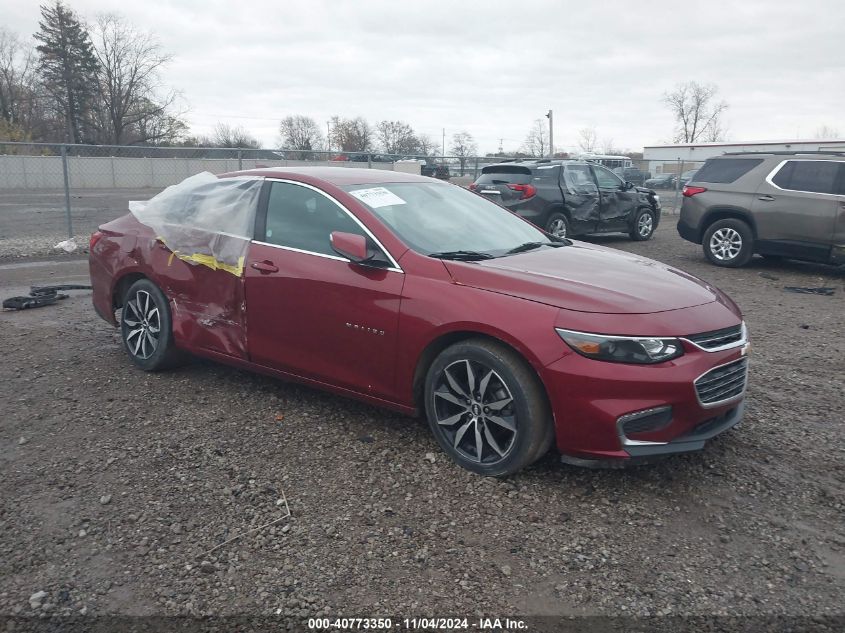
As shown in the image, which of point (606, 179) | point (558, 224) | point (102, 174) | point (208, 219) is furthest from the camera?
point (102, 174)

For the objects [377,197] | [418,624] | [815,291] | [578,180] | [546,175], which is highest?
[546,175]

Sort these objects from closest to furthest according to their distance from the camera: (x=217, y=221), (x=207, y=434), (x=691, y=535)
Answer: (x=691, y=535)
(x=207, y=434)
(x=217, y=221)

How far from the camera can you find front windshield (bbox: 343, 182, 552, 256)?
4.19 metres

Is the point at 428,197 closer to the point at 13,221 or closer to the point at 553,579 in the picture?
the point at 553,579

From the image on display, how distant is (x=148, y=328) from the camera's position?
525 cm

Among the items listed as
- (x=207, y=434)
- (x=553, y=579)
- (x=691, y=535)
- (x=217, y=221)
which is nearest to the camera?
(x=553, y=579)

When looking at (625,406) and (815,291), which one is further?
(815,291)

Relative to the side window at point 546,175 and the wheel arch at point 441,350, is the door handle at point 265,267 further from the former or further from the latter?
the side window at point 546,175

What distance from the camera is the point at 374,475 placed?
374 cm

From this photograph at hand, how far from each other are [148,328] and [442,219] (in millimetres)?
2432

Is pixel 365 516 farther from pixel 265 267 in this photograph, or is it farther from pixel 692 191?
pixel 692 191

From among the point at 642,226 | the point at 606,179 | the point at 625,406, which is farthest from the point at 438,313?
the point at 642,226

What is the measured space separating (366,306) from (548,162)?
10.1m

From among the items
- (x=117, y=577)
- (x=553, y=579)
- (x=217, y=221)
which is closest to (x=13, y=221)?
(x=217, y=221)
